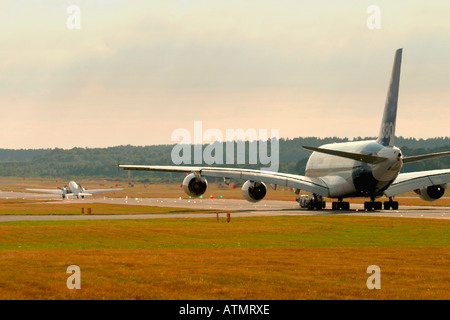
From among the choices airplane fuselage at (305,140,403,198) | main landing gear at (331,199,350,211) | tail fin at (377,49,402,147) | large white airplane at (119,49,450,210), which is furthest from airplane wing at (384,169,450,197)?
tail fin at (377,49,402,147)

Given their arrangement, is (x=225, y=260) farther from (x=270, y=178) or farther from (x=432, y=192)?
(x=432, y=192)

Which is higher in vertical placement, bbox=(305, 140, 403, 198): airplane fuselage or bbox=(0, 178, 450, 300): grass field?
bbox=(305, 140, 403, 198): airplane fuselage

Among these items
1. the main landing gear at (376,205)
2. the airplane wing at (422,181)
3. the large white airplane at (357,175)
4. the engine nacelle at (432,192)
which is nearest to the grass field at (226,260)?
the large white airplane at (357,175)

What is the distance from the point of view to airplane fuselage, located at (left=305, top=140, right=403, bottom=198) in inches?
2112

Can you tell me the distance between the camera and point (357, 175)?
5731cm

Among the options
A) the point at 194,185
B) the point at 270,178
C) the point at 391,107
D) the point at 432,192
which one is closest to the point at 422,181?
the point at 432,192

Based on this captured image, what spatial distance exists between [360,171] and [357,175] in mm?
A: 675

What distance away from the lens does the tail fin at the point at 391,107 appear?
55.8 meters

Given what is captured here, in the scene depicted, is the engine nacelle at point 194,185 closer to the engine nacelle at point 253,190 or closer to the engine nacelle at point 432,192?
the engine nacelle at point 253,190

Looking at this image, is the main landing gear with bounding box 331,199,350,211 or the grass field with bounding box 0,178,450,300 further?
the main landing gear with bounding box 331,199,350,211

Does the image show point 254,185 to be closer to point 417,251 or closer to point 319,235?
point 319,235

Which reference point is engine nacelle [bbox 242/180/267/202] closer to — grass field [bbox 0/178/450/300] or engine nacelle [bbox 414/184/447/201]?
engine nacelle [bbox 414/184/447/201]

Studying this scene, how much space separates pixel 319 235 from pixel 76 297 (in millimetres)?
21289
